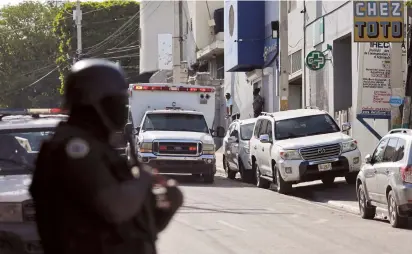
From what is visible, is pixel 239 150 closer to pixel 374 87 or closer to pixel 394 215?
pixel 374 87

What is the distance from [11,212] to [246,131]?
19019mm

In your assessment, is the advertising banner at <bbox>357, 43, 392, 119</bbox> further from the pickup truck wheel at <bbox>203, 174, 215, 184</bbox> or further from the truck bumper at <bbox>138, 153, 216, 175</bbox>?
the pickup truck wheel at <bbox>203, 174, 215, 184</bbox>

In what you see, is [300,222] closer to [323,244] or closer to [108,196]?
[323,244]

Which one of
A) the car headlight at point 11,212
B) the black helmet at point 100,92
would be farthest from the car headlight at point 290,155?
the black helmet at point 100,92

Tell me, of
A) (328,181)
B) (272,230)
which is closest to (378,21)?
(328,181)

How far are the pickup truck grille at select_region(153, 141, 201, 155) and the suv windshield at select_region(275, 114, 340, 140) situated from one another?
2.72 metres

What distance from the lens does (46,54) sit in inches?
3484

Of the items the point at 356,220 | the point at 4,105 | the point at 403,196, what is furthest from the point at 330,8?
the point at 4,105

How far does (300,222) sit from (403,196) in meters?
2.25

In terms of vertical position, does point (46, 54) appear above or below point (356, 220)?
above

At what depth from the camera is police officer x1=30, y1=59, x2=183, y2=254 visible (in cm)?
346

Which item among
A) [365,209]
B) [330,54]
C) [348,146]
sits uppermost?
[330,54]

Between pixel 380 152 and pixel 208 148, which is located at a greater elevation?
Answer: pixel 380 152

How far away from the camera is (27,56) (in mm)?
87312
